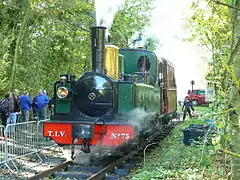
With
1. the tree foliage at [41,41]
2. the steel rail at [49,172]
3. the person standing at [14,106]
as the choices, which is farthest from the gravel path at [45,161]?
the tree foliage at [41,41]

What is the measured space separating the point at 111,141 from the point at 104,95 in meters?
1.05

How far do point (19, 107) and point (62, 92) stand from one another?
17.8 feet

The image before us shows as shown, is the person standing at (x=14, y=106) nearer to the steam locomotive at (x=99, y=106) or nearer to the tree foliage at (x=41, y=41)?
the tree foliage at (x=41, y=41)

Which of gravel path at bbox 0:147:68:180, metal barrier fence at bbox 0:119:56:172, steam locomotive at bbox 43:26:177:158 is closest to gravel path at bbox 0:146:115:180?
gravel path at bbox 0:147:68:180

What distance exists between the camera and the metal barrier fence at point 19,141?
29.5ft

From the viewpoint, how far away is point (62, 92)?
8.84 meters

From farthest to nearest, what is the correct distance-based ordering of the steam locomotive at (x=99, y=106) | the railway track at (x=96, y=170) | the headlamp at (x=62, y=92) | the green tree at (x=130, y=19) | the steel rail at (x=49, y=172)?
the green tree at (x=130, y=19) < the headlamp at (x=62, y=92) < the steam locomotive at (x=99, y=106) < the railway track at (x=96, y=170) < the steel rail at (x=49, y=172)

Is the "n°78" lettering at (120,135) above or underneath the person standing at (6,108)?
underneath

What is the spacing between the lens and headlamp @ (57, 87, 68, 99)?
8812 mm

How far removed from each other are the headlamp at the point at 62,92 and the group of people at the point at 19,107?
468 cm

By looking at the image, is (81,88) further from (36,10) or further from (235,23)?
(36,10)

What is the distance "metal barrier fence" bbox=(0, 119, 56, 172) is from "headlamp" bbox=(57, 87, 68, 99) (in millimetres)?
1312

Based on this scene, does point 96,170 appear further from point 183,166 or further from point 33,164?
point 183,166

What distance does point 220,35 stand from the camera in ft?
40.2
